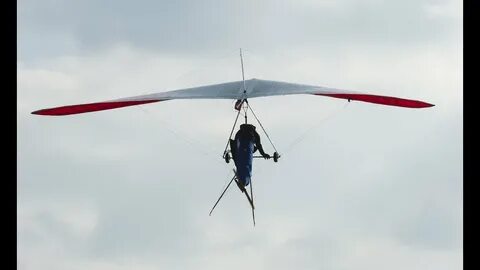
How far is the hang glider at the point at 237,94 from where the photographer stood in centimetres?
1282

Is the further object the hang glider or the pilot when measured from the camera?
the pilot

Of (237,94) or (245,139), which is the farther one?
(245,139)

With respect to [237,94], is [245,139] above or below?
below

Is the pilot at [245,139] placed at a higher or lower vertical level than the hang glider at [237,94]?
lower

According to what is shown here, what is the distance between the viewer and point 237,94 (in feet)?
41.9

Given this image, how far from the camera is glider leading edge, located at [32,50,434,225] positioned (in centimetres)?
1289

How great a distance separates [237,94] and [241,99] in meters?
0.11

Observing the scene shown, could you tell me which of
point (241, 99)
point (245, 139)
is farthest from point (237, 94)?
point (245, 139)

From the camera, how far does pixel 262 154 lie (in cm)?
1335

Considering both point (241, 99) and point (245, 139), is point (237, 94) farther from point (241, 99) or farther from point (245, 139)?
point (245, 139)
